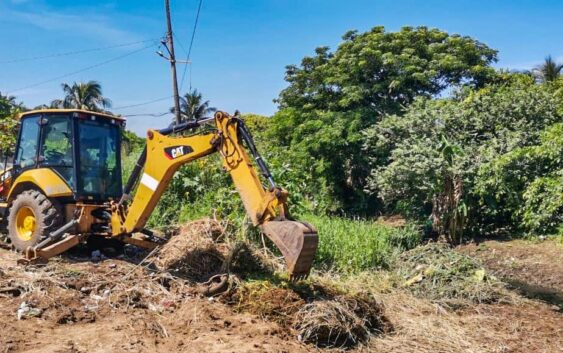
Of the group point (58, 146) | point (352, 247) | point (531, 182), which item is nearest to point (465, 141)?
point (531, 182)

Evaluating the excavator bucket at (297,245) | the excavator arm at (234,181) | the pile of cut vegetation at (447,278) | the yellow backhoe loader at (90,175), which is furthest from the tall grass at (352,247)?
the excavator bucket at (297,245)

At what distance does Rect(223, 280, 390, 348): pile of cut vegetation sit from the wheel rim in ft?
12.5

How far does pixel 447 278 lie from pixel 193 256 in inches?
150

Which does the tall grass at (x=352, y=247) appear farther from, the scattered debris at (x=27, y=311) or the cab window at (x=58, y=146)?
the scattered debris at (x=27, y=311)

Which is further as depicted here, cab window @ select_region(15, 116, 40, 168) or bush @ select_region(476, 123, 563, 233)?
bush @ select_region(476, 123, 563, 233)

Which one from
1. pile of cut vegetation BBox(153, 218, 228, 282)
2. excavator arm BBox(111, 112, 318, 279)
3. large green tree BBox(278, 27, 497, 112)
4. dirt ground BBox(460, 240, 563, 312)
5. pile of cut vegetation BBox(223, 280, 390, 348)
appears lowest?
dirt ground BBox(460, 240, 563, 312)

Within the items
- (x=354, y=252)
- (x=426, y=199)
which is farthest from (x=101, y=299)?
(x=426, y=199)

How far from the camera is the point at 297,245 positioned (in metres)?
5.31

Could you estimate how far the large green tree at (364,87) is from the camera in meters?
16.7

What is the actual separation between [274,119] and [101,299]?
14.4 metres

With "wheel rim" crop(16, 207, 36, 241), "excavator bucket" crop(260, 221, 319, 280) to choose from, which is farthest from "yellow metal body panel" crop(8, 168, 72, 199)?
"excavator bucket" crop(260, 221, 319, 280)

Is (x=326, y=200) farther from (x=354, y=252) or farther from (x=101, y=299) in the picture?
(x=101, y=299)

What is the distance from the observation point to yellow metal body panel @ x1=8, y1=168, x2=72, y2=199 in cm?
775

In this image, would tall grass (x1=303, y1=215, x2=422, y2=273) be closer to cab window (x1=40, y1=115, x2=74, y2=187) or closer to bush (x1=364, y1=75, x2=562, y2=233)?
bush (x1=364, y1=75, x2=562, y2=233)
